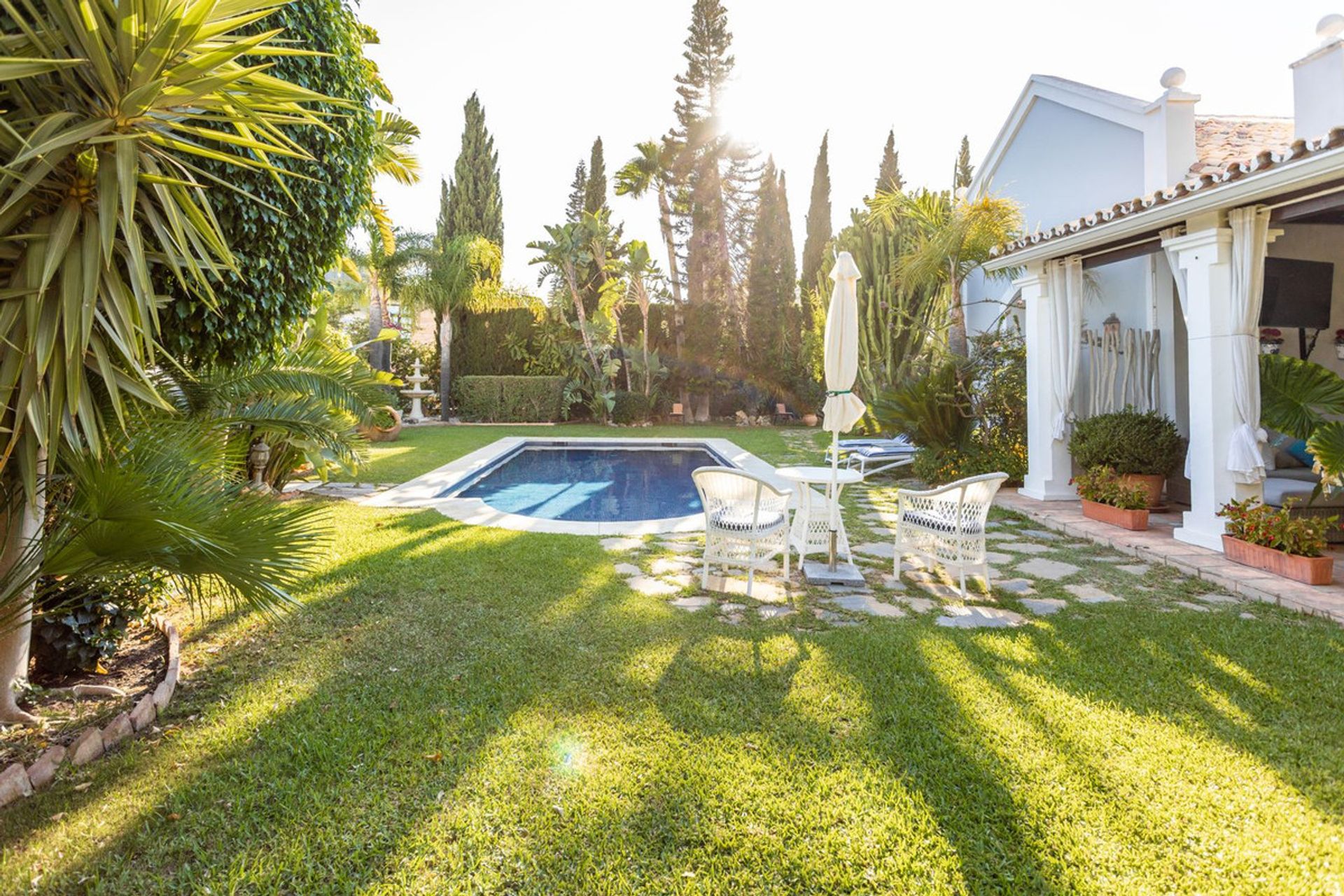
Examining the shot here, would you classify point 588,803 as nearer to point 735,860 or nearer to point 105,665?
point 735,860

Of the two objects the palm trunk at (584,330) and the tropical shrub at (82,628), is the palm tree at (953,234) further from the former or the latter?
the palm trunk at (584,330)

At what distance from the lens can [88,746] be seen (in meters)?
2.55

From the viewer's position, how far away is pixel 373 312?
2080 centimetres

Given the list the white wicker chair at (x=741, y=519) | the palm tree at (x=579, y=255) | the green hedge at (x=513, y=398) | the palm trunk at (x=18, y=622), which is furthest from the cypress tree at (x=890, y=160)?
the palm trunk at (x=18, y=622)

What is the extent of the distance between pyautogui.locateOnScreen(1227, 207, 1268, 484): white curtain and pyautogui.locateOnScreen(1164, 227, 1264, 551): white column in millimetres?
63

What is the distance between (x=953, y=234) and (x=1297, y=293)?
390 centimetres

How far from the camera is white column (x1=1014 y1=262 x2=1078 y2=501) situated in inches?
316

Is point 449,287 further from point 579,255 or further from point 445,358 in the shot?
point 579,255

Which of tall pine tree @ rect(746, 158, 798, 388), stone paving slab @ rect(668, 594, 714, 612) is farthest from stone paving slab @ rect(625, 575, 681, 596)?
tall pine tree @ rect(746, 158, 798, 388)

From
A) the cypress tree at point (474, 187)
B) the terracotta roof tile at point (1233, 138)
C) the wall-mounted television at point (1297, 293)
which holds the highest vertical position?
the cypress tree at point (474, 187)

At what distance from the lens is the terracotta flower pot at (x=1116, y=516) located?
6406 mm

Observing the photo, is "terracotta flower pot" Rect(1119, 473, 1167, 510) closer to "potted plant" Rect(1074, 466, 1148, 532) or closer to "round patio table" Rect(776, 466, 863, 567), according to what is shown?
"potted plant" Rect(1074, 466, 1148, 532)

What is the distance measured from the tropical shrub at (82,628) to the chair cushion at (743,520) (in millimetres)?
3332

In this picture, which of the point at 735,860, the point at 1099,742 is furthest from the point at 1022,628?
the point at 735,860
